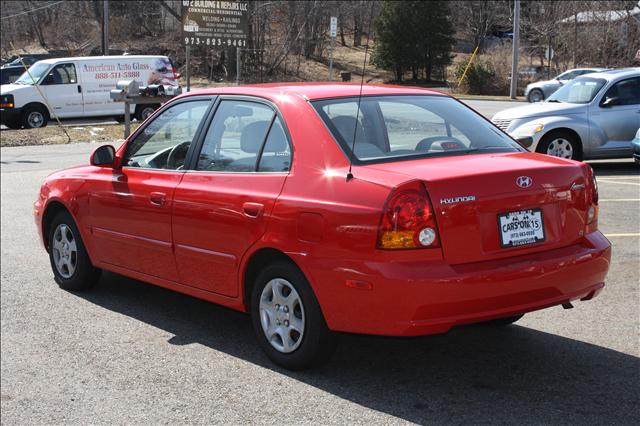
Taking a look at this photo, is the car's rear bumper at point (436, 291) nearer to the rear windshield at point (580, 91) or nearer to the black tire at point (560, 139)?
the black tire at point (560, 139)

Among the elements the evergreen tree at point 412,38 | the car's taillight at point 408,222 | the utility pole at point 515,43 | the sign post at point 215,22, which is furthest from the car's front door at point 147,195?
the evergreen tree at point 412,38

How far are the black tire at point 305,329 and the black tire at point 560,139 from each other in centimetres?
951

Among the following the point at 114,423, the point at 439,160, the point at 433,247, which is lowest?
the point at 114,423

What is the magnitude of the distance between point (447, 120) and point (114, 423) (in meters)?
2.71

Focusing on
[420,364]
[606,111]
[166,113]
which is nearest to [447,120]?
[420,364]

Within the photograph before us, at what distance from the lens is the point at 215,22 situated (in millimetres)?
26062

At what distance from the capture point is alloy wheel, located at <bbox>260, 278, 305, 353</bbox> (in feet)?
16.3

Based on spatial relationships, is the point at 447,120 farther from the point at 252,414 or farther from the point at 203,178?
the point at 252,414

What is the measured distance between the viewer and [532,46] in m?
45.4

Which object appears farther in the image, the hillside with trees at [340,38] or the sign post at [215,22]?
the hillside with trees at [340,38]

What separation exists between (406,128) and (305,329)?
1459 mm

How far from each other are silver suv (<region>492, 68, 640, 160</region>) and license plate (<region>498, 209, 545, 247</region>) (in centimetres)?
917

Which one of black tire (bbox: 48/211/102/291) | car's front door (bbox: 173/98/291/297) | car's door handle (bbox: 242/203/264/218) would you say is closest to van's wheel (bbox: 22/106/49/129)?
black tire (bbox: 48/211/102/291)

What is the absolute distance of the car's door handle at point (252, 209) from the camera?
5085 mm
